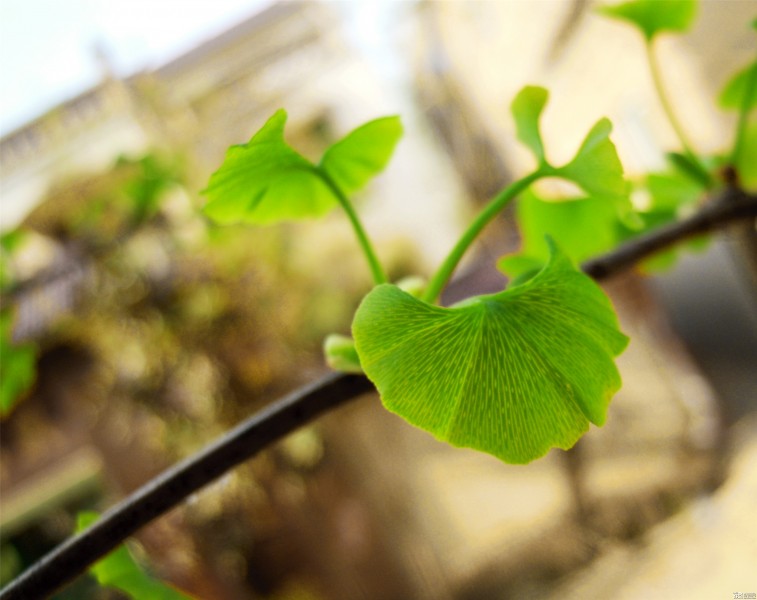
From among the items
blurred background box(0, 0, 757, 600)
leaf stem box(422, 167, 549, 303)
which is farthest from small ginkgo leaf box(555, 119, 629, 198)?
blurred background box(0, 0, 757, 600)

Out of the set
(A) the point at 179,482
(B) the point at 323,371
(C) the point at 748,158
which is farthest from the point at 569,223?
(B) the point at 323,371

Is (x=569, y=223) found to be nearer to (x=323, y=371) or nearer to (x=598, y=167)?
(x=598, y=167)

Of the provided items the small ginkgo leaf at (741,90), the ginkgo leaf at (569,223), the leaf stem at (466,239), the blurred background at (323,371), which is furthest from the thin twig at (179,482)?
the blurred background at (323,371)

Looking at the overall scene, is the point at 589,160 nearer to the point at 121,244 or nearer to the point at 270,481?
the point at 121,244

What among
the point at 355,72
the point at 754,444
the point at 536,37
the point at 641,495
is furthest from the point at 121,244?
the point at 355,72

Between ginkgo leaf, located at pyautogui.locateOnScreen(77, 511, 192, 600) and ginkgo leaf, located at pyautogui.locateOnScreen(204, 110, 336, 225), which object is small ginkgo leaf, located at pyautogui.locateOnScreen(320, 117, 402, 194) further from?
ginkgo leaf, located at pyautogui.locateOnScreen(77, 511, 192, 600)

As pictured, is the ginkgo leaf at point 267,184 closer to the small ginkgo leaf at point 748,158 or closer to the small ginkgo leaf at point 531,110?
the small ginkgo leaf at point 531,110
